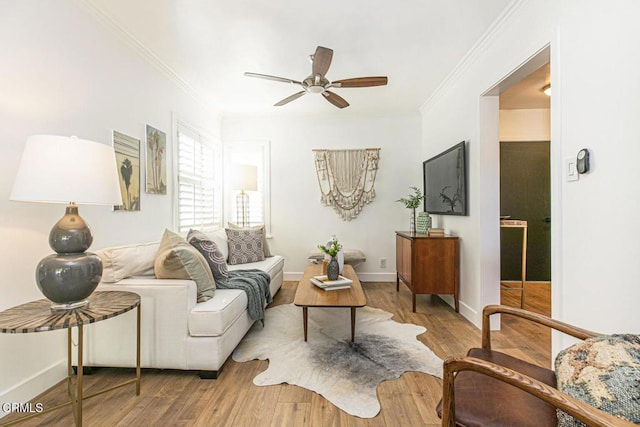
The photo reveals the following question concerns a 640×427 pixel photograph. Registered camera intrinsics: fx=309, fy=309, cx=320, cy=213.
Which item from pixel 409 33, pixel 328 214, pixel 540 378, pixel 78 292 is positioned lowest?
pixel 540 378

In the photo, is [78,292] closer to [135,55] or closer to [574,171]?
[135,55]

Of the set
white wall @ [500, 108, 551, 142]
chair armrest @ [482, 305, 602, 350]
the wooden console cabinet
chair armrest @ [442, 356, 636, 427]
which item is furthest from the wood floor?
white wall @ [500, 108, 551, 142]

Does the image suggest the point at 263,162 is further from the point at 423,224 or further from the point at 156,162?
the point at 423,224

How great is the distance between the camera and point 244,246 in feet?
12.7

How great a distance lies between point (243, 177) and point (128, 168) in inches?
73.2

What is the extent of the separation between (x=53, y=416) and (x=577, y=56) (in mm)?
3492

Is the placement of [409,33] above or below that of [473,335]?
above

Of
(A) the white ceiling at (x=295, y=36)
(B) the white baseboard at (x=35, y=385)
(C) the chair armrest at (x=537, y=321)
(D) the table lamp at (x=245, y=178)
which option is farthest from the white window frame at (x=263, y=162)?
(C) the chair armrest at (x=537, y=321)

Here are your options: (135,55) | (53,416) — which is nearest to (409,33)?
(135,55)

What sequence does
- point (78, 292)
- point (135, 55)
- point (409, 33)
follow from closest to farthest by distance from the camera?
point (78, 292)
point (409, 33)
point (135, 55)

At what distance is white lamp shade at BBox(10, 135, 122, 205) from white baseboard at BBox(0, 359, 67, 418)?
113 cm

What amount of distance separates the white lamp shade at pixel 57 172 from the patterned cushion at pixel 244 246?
228 centimetres

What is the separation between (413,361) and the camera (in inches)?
89.4

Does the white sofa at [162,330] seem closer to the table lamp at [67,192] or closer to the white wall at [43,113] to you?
the white wall at [43,113]
